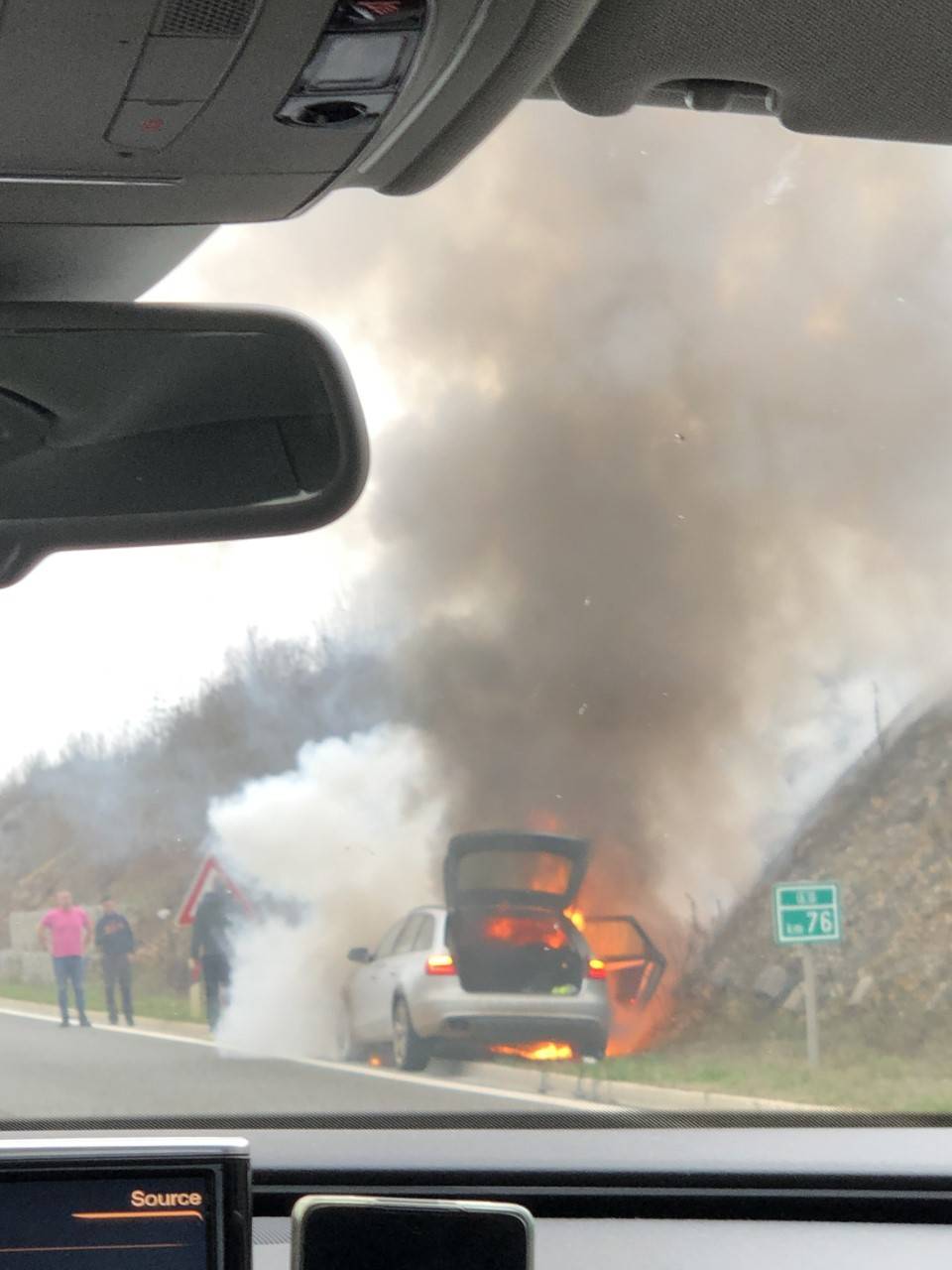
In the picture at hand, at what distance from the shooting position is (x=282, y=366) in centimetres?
95

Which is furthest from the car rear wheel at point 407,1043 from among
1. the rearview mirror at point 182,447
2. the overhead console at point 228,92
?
the overhead console at point 228,92

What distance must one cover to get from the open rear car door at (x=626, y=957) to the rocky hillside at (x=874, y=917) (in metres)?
0.46

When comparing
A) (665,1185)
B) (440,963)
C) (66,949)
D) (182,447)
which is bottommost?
(665,1185)

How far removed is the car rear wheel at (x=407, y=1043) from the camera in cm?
719

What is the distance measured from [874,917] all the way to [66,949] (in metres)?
7.64

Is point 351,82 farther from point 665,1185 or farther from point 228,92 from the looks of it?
point 665,1185

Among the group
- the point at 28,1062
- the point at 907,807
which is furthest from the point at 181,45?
the point at 907,807

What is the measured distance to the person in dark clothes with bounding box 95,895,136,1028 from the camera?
28.0 ft

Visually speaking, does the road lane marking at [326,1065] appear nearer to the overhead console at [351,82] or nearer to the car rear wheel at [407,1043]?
the car rear wheel at [407,1043]

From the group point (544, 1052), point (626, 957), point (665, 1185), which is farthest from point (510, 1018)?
point (665, 1185)

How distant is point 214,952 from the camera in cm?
1170

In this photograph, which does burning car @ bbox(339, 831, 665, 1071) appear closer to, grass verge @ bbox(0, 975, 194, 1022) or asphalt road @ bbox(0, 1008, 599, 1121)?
asphalt road @ bbox(0, 1008, 599, 1121)

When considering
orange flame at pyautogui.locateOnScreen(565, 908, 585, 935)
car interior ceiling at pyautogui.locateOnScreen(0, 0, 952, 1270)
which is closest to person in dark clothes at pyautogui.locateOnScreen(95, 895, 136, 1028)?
orange flame at pyautogui.locateOnScreen(565, 908, 585, 935)

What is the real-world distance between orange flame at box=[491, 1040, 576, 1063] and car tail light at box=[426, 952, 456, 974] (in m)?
1.06
